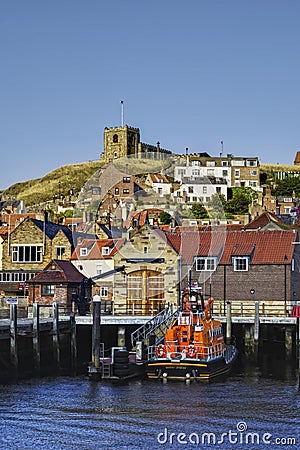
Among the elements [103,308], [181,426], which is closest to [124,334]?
[103,308]

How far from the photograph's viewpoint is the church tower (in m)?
166

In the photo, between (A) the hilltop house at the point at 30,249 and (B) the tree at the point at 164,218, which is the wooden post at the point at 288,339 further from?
(B) the tree at the point at 164,218

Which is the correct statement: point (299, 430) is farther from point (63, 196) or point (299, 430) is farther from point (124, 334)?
point (63, 196)

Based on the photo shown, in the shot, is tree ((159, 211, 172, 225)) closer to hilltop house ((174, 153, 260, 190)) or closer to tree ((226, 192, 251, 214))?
tree ((226, 192, 251, 214))

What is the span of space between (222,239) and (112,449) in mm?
32650

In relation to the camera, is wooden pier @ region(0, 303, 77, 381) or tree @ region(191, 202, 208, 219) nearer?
wooden pier @ region(0, 303, 77, 381)

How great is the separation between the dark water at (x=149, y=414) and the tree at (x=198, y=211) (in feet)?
170

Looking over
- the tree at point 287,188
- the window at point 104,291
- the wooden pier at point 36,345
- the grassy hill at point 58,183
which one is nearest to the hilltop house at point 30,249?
Result: the window at point 104,291

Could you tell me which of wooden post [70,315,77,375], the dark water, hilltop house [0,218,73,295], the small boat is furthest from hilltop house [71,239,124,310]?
the dark water

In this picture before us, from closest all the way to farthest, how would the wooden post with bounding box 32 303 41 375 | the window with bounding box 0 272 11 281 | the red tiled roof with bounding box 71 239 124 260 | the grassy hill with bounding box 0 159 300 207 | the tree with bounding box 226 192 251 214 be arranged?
the wooden post with bounding box 32 303 41 375 < the red tiled roof with bounding box 71 239 124 260 < the window with bounding box 0 272 11 281 < the tree with bounding box 226 192 251 214 < the grassy hill with bounding box 0 159 300 207

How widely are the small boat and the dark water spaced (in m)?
0.98

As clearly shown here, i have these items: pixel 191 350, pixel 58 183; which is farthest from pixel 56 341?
pixel 58 183

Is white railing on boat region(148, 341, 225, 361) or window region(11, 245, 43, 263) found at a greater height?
window region(11, 245, 43, 263)

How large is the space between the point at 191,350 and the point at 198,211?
5510cm
